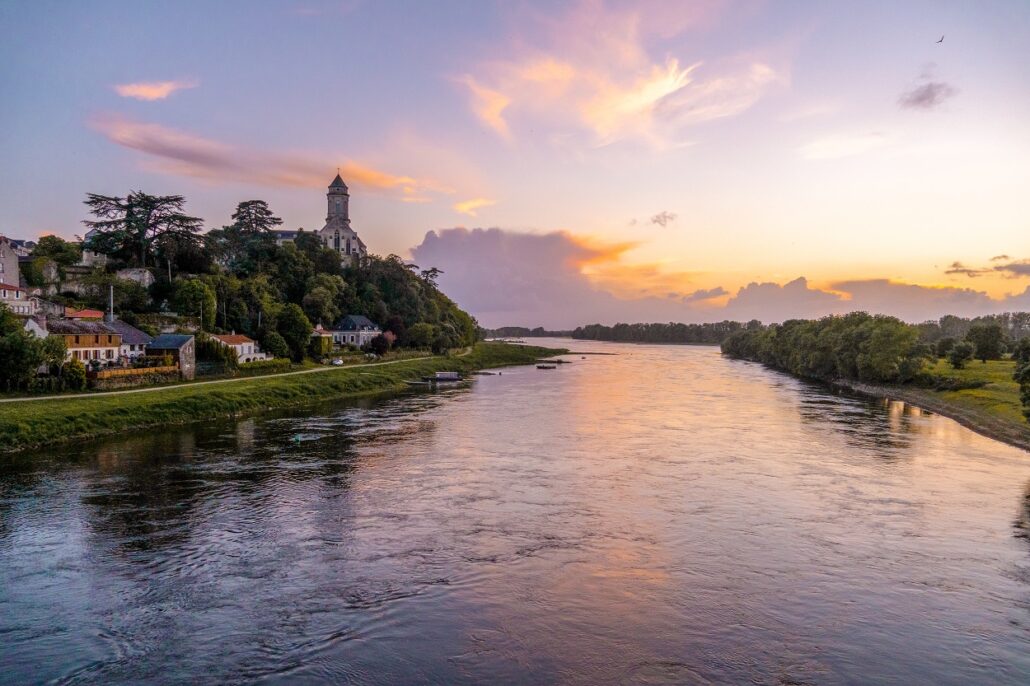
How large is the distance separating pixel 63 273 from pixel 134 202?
53.3 feet

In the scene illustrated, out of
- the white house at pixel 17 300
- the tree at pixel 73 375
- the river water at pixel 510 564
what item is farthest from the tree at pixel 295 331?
the river water at pixel 510 564

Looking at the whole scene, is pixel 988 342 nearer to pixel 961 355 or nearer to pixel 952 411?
pixel 961 355

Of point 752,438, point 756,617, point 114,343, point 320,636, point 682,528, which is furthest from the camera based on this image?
point 114,343

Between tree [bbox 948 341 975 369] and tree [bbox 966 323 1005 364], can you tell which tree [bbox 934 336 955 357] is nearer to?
tree [bbox 966 323 1005 364]

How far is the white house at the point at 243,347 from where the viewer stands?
252ft

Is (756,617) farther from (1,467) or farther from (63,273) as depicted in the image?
(63,273)

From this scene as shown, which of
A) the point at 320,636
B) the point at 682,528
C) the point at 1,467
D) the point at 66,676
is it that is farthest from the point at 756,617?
the point at 1,467

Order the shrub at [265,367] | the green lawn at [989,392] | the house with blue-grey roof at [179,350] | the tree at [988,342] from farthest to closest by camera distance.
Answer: the tree at [988,342], the shrub at [265,367], the house with blue-grey roof at [179,350], the green lawn at [989,392]

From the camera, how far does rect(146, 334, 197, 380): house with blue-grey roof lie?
206 ft

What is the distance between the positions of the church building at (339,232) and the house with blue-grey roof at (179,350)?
7687 centimetres

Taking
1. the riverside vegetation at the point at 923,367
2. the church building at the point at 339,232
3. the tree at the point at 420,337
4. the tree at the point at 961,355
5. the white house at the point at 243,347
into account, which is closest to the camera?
the riverside vegetation at the point at 923,367

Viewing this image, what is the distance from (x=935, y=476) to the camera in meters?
35.9

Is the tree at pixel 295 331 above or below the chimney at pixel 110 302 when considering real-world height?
below

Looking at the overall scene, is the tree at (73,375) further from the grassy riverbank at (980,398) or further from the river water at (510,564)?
the grassy riverbank at (980,398)
